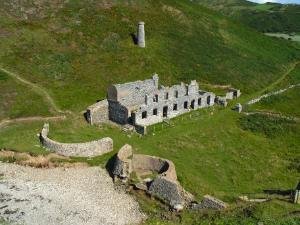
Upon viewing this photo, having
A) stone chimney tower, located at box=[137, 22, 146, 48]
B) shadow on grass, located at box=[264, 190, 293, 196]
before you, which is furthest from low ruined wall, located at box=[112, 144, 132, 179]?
stone chimney tower, located at box=[137, 22, 146, 48]

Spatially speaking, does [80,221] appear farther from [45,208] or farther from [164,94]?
[164,94]

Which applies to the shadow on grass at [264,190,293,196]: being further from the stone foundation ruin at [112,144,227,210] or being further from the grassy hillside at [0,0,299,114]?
the grassy hillside at [0,0,299,114]

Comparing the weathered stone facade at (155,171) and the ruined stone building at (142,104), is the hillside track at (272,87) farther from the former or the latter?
the weathered stone facade at (155,171)

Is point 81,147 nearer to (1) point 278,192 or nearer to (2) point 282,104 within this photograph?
(1) point 278,192

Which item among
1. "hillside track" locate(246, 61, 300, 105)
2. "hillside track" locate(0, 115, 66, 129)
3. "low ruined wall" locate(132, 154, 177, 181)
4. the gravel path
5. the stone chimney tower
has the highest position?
the stone chimney tower

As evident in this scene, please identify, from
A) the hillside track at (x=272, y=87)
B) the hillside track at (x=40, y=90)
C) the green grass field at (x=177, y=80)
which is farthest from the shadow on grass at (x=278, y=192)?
the hillside track at (x=40, y=90)

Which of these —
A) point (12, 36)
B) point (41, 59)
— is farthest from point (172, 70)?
point (12, 36)
